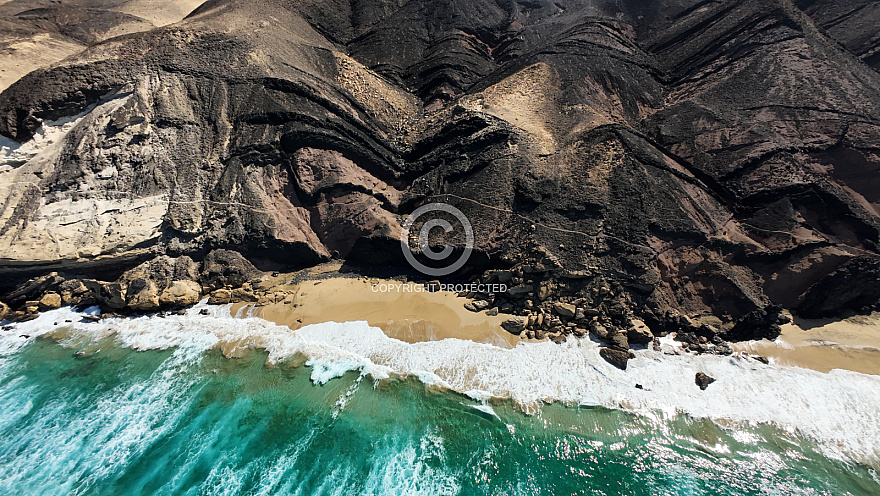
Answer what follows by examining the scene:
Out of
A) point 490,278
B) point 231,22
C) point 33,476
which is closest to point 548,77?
point 490,278

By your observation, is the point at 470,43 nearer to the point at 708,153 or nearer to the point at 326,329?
the point at 708,153

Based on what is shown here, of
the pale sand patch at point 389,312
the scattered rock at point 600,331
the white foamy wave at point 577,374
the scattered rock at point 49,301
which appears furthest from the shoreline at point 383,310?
the scattered rock at point 49,301

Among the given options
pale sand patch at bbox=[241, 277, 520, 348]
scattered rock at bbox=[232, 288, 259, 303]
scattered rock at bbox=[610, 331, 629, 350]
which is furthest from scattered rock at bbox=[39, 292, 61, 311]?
scattered rock at bbox=[610, 331, 629, 350]

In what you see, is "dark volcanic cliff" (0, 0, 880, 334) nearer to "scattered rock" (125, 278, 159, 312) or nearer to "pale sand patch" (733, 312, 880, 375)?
"pale sand patch" (733, 312, 880, 375)

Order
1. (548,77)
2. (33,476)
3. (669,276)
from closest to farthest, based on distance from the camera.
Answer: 1. (33,476)
2. (669,276)
3. (548,77)

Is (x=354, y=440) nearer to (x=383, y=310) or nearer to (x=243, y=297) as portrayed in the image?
(x=383, y=310)

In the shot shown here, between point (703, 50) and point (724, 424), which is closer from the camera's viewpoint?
point (724, 424)

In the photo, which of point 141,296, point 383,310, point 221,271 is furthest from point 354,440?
point 141,296
